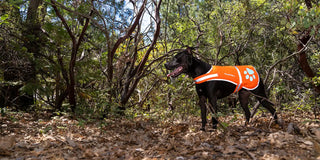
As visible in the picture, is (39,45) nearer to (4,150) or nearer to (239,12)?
(4,150)

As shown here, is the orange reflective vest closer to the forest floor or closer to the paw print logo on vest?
the paw print logo on vest

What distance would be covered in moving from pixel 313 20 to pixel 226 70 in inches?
66.7

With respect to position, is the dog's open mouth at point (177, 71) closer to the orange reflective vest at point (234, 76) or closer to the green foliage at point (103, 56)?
the orange reflective vest at point (234, 76)

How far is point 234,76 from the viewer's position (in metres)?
4.63

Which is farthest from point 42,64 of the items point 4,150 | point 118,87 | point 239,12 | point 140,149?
point 239,12

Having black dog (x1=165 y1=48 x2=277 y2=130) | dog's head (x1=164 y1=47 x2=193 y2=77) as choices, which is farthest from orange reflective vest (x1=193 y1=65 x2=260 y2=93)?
dog's head (x1=164 y1=47 x2=193 y2=77)

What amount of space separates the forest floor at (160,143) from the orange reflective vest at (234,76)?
3.03 feet

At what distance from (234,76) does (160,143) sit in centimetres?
204

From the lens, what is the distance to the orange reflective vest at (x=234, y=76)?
452cm

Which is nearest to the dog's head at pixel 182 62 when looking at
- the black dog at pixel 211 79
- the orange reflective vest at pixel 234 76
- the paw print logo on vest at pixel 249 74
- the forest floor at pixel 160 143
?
the black dog at pixel 211 79

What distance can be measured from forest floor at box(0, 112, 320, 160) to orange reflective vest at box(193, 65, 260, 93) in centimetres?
92

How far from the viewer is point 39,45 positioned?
6.81 metres

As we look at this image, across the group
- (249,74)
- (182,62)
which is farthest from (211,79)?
(249,74)

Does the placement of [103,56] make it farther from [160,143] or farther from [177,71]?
[160,143]
